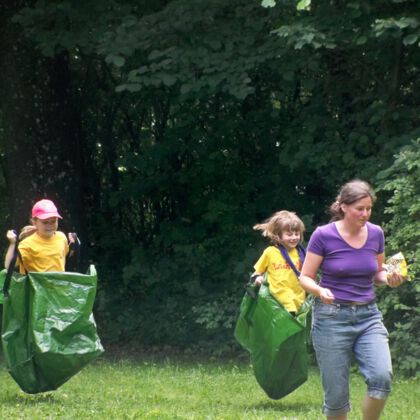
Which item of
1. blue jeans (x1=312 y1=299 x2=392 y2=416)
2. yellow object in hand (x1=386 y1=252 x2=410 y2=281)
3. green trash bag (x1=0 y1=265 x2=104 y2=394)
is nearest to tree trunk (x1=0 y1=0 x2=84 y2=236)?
green trash bag (x1=0 y1=265 x2=104 y2=394)

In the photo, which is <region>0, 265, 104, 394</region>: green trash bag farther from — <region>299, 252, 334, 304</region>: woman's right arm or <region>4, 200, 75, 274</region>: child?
<region>299, 252, 334, 304</region>: woman's right arm

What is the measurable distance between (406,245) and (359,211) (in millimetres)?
4562

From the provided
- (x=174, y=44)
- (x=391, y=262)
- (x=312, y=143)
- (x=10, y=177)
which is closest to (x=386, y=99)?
(x=312, y=143)

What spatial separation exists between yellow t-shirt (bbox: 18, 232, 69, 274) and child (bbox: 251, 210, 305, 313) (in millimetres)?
1649

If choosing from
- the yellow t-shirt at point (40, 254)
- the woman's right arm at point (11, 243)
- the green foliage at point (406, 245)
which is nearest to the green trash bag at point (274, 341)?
the yellow t-shirt at point (40, 254)

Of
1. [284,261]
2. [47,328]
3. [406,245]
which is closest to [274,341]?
[284,261]

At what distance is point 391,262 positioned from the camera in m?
5.69

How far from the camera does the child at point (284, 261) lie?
323 inches

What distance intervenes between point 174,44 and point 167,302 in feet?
12.1

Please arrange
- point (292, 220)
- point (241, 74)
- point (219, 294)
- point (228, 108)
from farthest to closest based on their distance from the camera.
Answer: point (228, 108), point (219, 294), point (241, 74), point (292, 220)

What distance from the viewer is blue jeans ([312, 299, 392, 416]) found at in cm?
566

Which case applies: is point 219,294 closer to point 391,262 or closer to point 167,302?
point 167,302

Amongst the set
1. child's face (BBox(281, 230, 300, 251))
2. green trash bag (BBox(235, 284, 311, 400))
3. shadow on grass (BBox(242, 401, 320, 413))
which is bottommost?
shadow on grass (BBox(242, 401, 320, 413))

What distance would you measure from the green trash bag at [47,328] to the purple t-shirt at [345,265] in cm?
282
